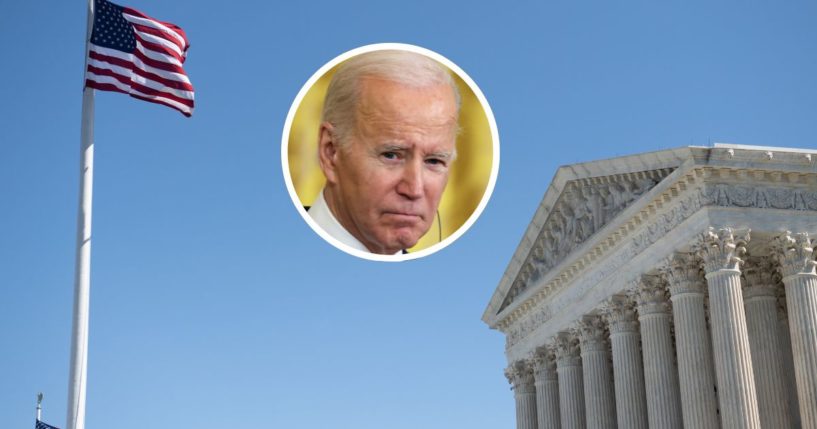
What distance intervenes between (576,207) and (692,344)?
1202 centimetres

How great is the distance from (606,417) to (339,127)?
39.1m

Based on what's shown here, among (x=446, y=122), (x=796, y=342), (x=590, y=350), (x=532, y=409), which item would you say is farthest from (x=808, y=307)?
(x=446, y=122)

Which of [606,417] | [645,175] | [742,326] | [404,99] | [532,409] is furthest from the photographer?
[532,409]

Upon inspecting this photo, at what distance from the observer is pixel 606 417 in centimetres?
5147

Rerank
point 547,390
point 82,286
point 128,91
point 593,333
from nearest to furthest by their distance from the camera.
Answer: point 82,286 < point 128,91 < point 593,333 < point 547,390

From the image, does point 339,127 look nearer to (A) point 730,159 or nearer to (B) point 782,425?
(A) point 730,159

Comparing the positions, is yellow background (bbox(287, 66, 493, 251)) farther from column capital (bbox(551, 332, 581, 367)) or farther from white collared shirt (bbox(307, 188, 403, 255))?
column capital (bbox(551, 332, 581, 367))

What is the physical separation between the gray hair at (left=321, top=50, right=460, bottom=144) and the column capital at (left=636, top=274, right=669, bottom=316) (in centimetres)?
3255

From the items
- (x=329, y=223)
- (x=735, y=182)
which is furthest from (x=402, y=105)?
(x=735, y=182)

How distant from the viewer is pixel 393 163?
14641mm

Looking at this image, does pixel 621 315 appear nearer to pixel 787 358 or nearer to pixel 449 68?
pixel 787 358

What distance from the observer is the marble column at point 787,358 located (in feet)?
146

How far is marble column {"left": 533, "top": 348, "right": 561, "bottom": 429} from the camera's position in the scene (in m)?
57.7

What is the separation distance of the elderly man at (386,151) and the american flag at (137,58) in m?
11.3
